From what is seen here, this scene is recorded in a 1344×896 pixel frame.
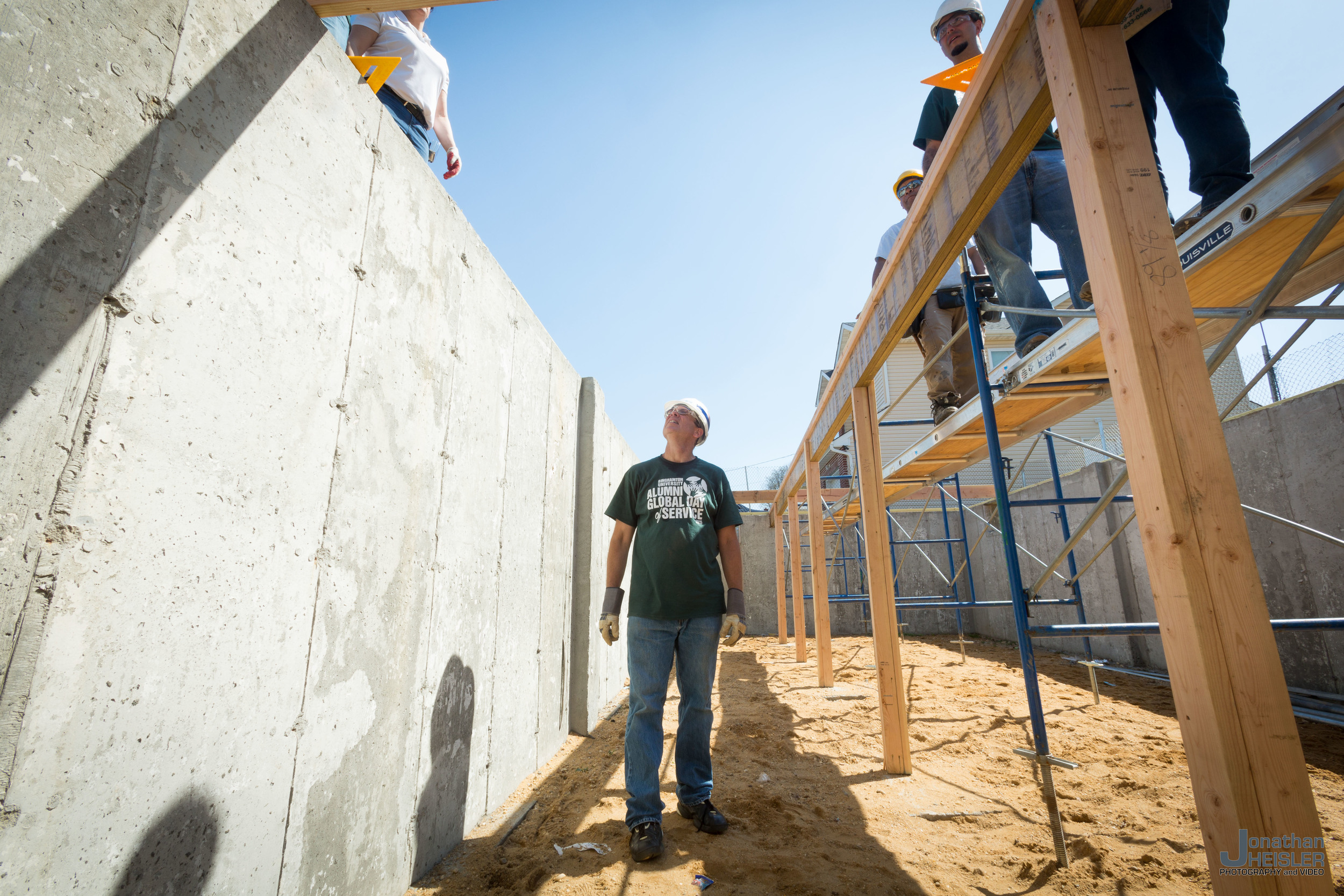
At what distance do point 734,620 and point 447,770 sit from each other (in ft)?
4.57

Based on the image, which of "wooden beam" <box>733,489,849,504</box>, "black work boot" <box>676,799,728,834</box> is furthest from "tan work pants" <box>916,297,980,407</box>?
"wooden beam" <box>733,489,849,504</box>

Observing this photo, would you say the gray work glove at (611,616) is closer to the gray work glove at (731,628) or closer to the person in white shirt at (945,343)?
the gray work glove at (731,628)

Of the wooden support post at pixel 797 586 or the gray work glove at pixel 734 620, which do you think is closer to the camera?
the gray work glove at pixel 734 620

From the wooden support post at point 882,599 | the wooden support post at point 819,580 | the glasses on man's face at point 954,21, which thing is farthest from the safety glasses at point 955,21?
the wooden support post at point 819,580

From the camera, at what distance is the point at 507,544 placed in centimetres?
306

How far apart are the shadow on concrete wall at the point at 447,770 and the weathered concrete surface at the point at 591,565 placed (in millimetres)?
1703

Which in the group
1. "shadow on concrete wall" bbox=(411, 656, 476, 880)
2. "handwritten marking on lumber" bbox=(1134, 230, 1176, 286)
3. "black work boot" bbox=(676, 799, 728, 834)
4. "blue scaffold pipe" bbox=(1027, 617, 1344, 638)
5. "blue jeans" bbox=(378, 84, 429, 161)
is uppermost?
"blue jeans" bbox=(378, 84, 429, 161)

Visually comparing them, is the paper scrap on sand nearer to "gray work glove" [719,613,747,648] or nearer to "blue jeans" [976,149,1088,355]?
"gray work glove" [719,613,747,648]

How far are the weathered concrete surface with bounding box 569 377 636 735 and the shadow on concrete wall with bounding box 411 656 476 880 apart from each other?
1.70 m

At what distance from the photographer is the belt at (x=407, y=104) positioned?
2.54m

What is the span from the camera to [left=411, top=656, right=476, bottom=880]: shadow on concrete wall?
216 centimetres

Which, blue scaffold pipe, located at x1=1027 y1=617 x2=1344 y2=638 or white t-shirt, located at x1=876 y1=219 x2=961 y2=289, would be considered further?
white t-shirt, located at x1=876 y1=219 x2=961 y2=289

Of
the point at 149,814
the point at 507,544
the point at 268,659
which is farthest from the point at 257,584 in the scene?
the point at 507,544

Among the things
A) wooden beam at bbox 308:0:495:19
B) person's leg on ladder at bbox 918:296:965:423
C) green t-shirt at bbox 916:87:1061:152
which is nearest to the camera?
wooden beam at bbox 308:0:495:19
